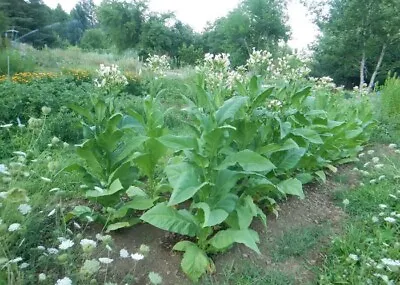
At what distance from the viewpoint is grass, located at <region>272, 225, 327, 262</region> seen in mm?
2496

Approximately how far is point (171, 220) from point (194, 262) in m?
0.29

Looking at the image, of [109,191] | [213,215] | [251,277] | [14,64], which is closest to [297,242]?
[251,277]

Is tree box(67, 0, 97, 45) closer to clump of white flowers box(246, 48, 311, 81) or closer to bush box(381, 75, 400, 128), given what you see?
bush box(381, 75, 400, 128)

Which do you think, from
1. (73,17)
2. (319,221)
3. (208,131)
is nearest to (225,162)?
(208,131)

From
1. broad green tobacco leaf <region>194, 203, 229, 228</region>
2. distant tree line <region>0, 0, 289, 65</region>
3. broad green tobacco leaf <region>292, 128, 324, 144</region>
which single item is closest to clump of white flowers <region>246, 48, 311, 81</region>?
broad green tobacco leaf <region>292, 128, 324, 144</region>

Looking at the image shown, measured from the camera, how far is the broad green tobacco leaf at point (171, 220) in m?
2.21

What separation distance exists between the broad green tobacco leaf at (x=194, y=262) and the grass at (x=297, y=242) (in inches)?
21.7

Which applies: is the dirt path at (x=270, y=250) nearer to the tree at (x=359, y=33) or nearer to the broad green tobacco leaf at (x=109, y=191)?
the broad green tobacco leaf at (x=109, y=191)

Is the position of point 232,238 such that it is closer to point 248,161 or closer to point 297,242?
point 248,161

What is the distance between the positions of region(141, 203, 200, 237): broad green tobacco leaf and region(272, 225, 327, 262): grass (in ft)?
2.09

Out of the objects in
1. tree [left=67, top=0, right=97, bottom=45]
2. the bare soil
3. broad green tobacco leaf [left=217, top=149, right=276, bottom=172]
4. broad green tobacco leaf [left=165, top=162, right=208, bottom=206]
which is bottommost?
tree [left=67, top=0, right=97, bottom=45]

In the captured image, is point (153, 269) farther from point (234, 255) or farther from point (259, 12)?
point (259, 12)

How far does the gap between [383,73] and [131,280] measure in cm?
2696

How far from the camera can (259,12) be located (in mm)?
28453
